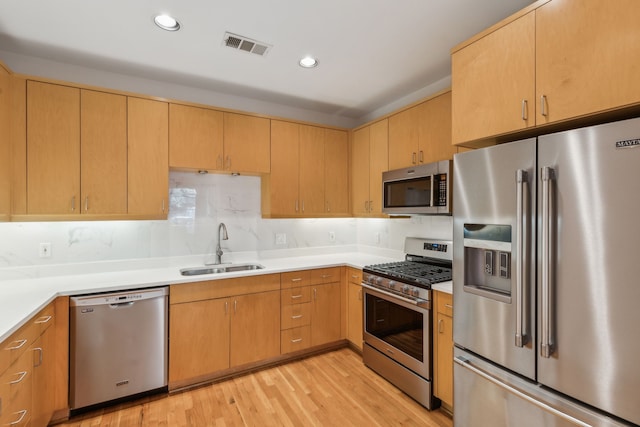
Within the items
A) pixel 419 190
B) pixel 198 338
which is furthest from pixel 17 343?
pixel 419 190

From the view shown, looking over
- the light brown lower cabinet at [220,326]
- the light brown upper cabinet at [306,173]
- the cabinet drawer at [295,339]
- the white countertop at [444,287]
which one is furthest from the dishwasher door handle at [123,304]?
the white countertop at [444,287]

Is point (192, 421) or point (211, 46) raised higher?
point (211, 46)

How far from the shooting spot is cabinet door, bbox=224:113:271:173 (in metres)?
3.01

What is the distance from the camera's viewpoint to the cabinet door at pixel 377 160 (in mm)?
3158

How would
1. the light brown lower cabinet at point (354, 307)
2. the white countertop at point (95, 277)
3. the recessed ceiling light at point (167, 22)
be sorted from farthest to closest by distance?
the light brown lower cabinet at point (354, 307)
the recessed ceiling light at point (167, 22)
the white countertop at point (95, 277)

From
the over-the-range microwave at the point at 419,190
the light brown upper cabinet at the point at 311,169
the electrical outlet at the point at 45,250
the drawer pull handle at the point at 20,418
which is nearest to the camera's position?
the drawer pull handle at the point at 20,418

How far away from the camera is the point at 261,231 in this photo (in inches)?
137

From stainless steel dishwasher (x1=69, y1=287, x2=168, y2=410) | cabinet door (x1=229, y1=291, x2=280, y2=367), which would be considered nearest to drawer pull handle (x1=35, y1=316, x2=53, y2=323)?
stainless steel dishwasher (x1=69, y1=287, x2=168, y2=410)

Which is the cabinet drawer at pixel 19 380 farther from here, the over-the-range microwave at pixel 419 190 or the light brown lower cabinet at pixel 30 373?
the over-the-range microwave at pixel 419 190

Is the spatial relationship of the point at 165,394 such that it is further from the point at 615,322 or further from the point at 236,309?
the point at 615,322

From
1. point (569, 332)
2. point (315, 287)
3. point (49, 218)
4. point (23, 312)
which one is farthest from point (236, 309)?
point (569, 332)

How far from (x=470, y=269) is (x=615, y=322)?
66 centimetres

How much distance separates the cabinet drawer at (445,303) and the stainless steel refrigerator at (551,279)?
0.27 metres

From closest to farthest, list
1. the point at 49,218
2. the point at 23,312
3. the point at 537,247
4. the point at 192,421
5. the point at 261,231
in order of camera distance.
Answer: the point at 537,247 < the point at 23,312 < the point at 192,421 < the point at 49,218 < the point at 261,231
